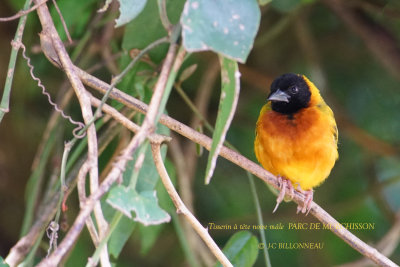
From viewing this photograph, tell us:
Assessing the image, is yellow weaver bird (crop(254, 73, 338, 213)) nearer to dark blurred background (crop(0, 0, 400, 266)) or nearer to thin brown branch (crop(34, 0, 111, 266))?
dark blurred background (crop(0, 0, 400, 266))

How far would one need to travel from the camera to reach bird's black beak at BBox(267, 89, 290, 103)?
257 centimetres

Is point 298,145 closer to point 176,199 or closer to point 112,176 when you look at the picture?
point 176,199

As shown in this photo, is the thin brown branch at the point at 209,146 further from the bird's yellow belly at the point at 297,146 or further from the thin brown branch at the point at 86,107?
the bird's yellow belly at the point at 297,146

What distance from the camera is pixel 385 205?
133 inches

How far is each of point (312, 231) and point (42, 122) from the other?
1717 mm

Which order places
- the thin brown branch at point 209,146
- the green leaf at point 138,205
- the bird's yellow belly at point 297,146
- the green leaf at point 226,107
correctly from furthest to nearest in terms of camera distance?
the bird's yellow belly at point 297,146, the thin brown branch at point 209,146, the green leaf at point 226,107, the green leaf at point 138,205

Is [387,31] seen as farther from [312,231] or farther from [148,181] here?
[148,181]

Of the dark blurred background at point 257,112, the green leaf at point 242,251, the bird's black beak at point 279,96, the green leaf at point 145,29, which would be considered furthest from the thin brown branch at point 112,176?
the dark blurred background at point 257,112

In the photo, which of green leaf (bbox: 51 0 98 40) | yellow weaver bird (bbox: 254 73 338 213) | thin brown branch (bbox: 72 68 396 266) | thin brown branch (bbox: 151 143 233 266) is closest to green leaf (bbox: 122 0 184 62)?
green leaf (bbox: 51 0 98 40)

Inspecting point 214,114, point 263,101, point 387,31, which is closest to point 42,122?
point 214,114

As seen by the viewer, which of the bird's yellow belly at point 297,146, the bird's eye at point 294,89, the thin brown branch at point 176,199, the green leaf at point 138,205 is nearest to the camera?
the green leaf at point 138,205

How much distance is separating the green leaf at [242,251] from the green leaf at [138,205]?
33.2 inches

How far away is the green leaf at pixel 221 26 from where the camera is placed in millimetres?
1314

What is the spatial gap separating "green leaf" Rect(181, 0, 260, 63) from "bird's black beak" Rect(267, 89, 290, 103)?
114 centimetres
